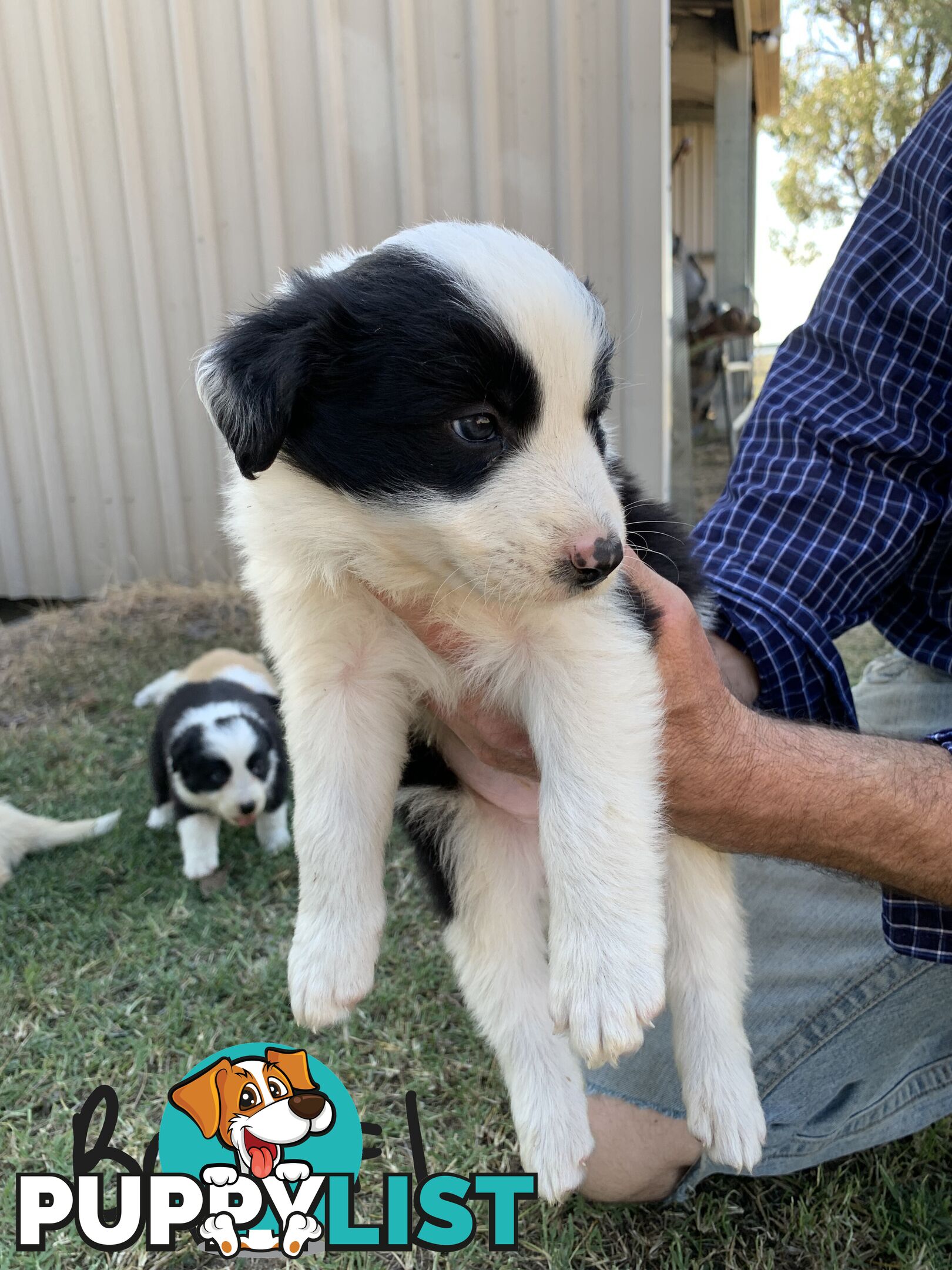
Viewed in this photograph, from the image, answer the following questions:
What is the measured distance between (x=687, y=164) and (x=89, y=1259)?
13.6m

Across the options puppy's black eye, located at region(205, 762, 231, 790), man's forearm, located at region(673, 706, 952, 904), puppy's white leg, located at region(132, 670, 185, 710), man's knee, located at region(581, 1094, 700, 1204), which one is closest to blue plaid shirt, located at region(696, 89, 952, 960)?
man's forearm, located at region(673, 706, 952, 904)

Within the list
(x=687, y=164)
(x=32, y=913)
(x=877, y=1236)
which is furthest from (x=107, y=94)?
(x=687, y=164)

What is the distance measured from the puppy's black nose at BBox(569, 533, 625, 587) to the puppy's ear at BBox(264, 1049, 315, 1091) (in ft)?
3.91

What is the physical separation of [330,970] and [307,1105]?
0.40 metres

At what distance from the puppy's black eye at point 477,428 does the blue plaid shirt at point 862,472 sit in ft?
3.03

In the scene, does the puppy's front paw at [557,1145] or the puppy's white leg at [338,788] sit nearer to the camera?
the puppy's white leg at [338,788]

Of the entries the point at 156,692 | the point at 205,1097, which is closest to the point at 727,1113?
the point at 205,1097

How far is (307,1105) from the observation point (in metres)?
1.83

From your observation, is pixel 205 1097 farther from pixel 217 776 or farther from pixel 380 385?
pixel 217 776

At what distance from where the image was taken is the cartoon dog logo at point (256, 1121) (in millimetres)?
1727

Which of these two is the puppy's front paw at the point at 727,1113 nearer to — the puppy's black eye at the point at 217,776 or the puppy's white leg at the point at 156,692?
the puppy's black eye at the point at 217,776

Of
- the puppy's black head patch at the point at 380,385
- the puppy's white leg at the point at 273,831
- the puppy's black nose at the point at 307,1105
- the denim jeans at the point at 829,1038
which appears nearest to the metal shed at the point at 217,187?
the puppy's white leg at the point at 273,831

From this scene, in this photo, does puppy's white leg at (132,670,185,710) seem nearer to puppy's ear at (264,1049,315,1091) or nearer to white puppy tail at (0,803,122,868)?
white puppy tail at (0,803,122,868)

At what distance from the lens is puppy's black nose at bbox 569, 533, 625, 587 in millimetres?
1327
